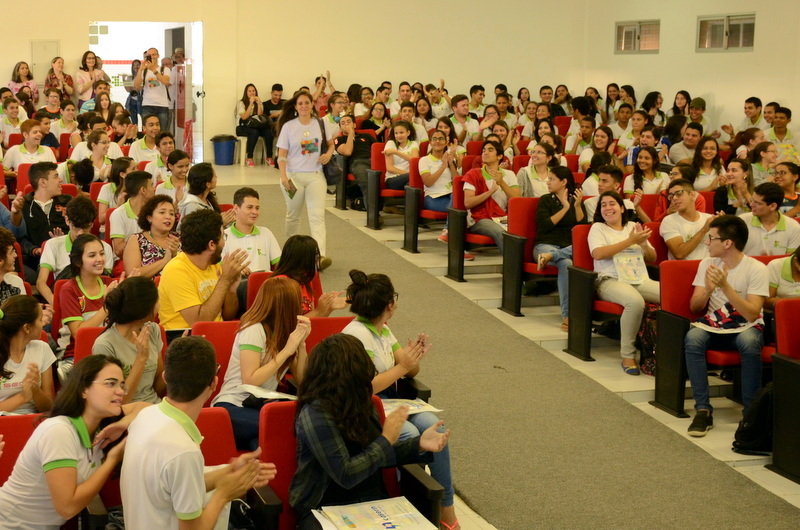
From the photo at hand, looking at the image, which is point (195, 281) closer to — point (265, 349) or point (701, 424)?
point (265, 349)

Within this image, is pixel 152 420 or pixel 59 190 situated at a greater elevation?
pixel 59 190

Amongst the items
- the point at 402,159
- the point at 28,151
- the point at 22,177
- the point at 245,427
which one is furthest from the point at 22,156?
the point at 245,427

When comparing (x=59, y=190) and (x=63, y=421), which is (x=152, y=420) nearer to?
(x=63, y=421)

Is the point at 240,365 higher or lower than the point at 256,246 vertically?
lower

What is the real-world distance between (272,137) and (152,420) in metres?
13.5

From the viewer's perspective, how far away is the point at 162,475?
2664mm

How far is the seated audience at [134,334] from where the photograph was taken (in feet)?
12.5

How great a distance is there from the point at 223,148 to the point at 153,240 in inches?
412

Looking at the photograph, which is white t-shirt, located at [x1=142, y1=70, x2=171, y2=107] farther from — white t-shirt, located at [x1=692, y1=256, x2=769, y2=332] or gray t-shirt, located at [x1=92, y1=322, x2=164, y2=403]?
gray t-shirt, located at [x1=92, y1=322, x2=164, y2=403]

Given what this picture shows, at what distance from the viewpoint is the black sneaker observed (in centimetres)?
516

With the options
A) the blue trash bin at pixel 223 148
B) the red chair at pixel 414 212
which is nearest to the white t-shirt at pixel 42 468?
the red chair at pixel 414 212

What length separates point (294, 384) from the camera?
3.98m

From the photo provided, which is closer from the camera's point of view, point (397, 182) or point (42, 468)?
point (42, 468)

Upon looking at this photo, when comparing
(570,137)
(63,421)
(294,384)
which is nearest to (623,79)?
(570,137)
